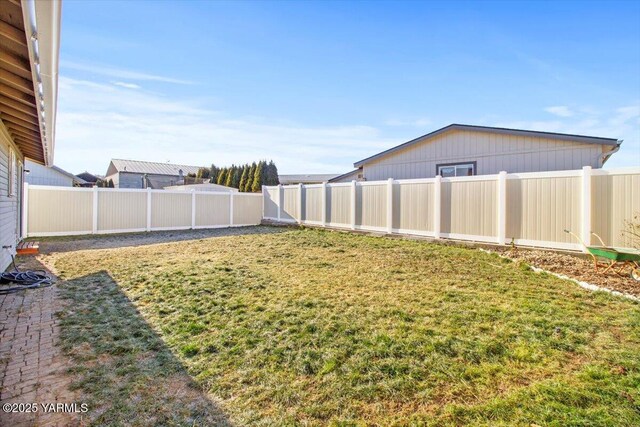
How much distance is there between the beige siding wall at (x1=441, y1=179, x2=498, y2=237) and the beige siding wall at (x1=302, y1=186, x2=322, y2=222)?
5.40 metres

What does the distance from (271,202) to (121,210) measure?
21.3 ft

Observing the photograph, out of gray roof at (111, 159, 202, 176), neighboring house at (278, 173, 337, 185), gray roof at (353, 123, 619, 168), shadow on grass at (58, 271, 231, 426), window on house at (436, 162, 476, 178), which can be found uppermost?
gray roof at (111, 159, 202, 176)

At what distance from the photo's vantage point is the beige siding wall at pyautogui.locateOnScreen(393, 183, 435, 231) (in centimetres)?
917

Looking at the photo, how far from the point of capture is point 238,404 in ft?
7.14

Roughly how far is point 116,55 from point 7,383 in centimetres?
1051

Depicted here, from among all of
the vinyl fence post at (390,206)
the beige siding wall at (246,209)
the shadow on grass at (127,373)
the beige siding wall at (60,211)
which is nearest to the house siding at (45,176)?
the beige siding wall at (60,211)

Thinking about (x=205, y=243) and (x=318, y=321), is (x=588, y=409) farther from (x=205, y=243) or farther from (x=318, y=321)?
(x=205, y=243)

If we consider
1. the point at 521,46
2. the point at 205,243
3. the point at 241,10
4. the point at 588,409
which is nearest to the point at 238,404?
the point at 588,409

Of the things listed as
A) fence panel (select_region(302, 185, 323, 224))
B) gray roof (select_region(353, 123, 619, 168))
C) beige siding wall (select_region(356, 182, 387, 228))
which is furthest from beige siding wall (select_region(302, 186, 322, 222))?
gray roof (select_region(353, 123, 619, 168))

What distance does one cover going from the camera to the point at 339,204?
12086 mm

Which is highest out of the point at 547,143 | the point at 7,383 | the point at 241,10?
the point at 241,10

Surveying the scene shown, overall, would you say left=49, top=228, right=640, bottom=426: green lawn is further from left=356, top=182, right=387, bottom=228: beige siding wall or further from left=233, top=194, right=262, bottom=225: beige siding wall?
left=233, top=194, right=262, bottom=225: beige siding wall

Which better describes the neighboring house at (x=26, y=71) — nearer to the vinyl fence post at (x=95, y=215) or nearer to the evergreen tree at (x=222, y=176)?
the vinyl fence post at (x=95, y=215)

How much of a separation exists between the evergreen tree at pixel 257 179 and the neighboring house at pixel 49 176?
15.0 m
